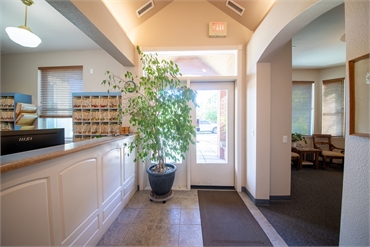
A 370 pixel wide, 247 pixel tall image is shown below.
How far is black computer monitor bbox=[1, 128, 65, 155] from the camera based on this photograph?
1121 mm

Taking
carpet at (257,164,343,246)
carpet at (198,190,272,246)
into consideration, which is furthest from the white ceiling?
carpet at (198,190,272,246)

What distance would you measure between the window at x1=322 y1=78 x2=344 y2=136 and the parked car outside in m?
4.10

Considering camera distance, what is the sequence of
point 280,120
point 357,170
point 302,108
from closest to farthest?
point 357,170 → point 280,120 → point 302,108

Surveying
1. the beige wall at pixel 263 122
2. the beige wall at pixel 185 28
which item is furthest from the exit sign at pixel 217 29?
the beige wall at pixel 263 122

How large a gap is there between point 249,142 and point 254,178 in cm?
61

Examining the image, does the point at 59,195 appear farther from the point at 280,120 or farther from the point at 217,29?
the point at 217,29

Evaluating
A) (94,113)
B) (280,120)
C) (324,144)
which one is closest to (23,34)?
(94,113)

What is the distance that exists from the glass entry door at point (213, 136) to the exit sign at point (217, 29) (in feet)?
2.93

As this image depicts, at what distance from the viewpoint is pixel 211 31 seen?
2447 millimetres

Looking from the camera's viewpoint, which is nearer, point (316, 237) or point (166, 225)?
point (316, 237)

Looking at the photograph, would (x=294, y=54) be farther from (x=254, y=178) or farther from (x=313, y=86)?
(x=254, y=178)

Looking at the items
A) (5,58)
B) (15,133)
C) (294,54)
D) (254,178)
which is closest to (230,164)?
(254,178)

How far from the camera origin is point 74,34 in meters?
2.73

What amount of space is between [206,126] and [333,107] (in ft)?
14.7
